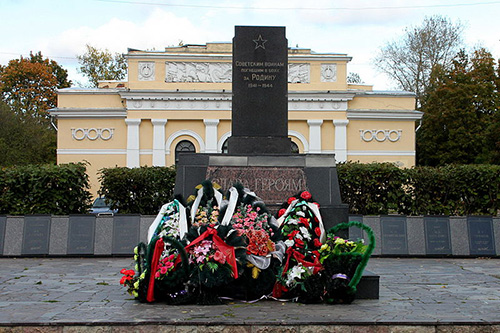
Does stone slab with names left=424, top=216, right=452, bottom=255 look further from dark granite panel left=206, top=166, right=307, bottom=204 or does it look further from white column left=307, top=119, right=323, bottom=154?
white column left=307, top=119, right=323, bottom=154

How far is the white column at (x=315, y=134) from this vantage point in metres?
33.8

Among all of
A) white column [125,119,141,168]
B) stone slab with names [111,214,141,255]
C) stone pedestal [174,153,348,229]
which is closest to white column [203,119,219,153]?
white column [125,119,141,168]

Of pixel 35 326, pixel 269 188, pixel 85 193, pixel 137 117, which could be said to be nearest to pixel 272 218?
pixel 269 188

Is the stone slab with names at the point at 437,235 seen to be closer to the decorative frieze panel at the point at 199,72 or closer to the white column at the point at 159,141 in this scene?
the decorative frieze panel at the point at 199,72

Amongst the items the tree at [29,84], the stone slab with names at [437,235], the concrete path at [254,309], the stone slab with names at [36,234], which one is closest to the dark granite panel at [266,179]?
the concrete path at [254,309]

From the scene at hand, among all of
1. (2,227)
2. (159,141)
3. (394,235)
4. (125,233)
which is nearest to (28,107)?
(159,141)

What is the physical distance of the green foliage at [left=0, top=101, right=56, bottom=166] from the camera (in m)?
35.5

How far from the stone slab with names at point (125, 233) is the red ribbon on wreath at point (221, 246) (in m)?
6.62

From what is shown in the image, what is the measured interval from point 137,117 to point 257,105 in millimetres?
25095

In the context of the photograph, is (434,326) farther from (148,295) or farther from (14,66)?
(14,66)

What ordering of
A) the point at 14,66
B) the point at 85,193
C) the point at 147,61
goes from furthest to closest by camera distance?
1. the point at 14,66
2. the point at 147,61
3. the point at 85,193

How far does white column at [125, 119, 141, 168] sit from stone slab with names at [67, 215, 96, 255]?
2104 cm

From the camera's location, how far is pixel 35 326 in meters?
5.23

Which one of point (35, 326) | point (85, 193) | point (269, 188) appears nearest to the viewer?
point (35, 326)
